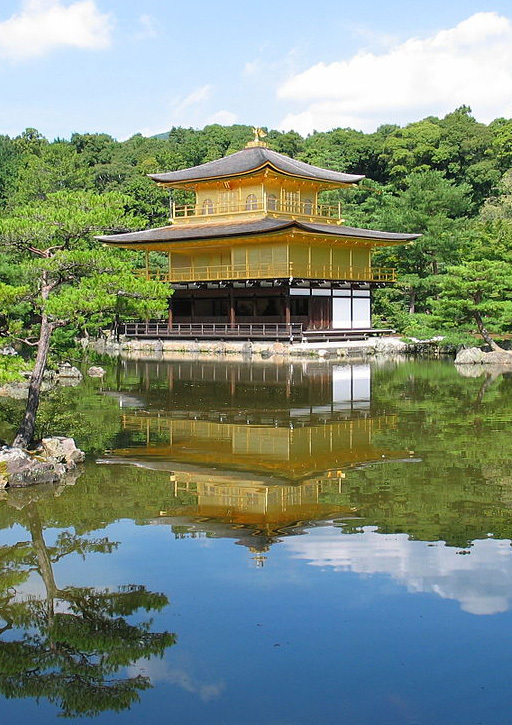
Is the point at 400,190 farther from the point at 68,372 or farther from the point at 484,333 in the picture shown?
the point at 68,372

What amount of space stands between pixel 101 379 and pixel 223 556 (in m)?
17.6

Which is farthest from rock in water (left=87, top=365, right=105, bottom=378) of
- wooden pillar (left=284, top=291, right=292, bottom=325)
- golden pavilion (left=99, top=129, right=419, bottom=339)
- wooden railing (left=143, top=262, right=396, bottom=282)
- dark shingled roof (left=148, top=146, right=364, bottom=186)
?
dark shingled roof (left=148, top=146, right=364, bottom=186)

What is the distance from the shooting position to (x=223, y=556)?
808cm

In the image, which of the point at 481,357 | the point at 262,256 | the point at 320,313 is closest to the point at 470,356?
the point at 481,357

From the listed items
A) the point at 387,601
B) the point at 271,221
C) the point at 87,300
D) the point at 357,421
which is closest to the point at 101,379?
the point at 357,421

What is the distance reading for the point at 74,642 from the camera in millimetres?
6207

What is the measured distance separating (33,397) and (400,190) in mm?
56448

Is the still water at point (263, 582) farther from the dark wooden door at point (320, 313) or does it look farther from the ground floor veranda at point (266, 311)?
the dark wooden door at point (320, 313)

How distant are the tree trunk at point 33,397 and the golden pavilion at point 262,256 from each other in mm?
23986

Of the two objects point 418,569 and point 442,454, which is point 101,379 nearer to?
point 442,454

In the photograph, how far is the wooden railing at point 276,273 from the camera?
37.6 metres

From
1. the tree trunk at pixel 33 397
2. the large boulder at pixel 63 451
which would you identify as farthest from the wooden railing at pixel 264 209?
the large boulder at pixel 63 451

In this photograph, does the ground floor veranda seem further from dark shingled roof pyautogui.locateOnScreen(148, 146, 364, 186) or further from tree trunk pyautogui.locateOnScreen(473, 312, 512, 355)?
tree trunk pyautogui.locateOnScreen(473, 312, 512, 355)

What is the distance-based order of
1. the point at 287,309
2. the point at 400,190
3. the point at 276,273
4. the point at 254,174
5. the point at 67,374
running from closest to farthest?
the point at 67,374 → the point at 287,309 → the point at 276,273 → the point at 254,174 → the point at 400,190
